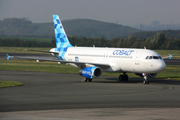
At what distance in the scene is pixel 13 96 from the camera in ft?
79.9

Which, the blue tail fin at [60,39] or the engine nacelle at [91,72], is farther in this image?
the blue tail fin at [60,39]

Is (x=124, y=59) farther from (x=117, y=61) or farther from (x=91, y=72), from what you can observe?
(x=91, y=72)

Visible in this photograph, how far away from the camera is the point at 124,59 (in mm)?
36812

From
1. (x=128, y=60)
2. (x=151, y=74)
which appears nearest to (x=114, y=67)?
(x=128, y=60)

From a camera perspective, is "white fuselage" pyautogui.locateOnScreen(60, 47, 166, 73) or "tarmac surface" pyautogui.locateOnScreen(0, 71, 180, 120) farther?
"white fuselage" pyautogui.locateOnScreen(60, 47, 166, 73)

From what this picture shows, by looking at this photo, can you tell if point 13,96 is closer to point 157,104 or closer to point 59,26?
point 157,104

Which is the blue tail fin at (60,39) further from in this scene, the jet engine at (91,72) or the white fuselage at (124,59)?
the jet engine at (91,72)

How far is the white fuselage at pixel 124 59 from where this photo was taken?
34.7 metres

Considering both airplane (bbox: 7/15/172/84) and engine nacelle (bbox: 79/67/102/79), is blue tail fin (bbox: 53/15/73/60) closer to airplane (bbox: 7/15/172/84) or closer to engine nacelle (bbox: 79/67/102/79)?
airplane (bbox: 7/15/172/84)

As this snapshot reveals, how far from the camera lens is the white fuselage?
3466 centimetres

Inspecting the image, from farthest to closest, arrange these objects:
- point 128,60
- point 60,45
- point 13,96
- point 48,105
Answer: point 60,45, point 128,60, point 13,96, point 48,105

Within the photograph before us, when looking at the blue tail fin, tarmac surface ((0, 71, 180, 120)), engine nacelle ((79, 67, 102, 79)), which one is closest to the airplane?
engine nacelle ((79, 67, 102, 79))

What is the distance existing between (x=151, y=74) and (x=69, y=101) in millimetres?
18419

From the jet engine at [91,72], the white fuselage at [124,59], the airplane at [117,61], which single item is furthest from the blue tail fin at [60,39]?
the jet engine at [91,72]
